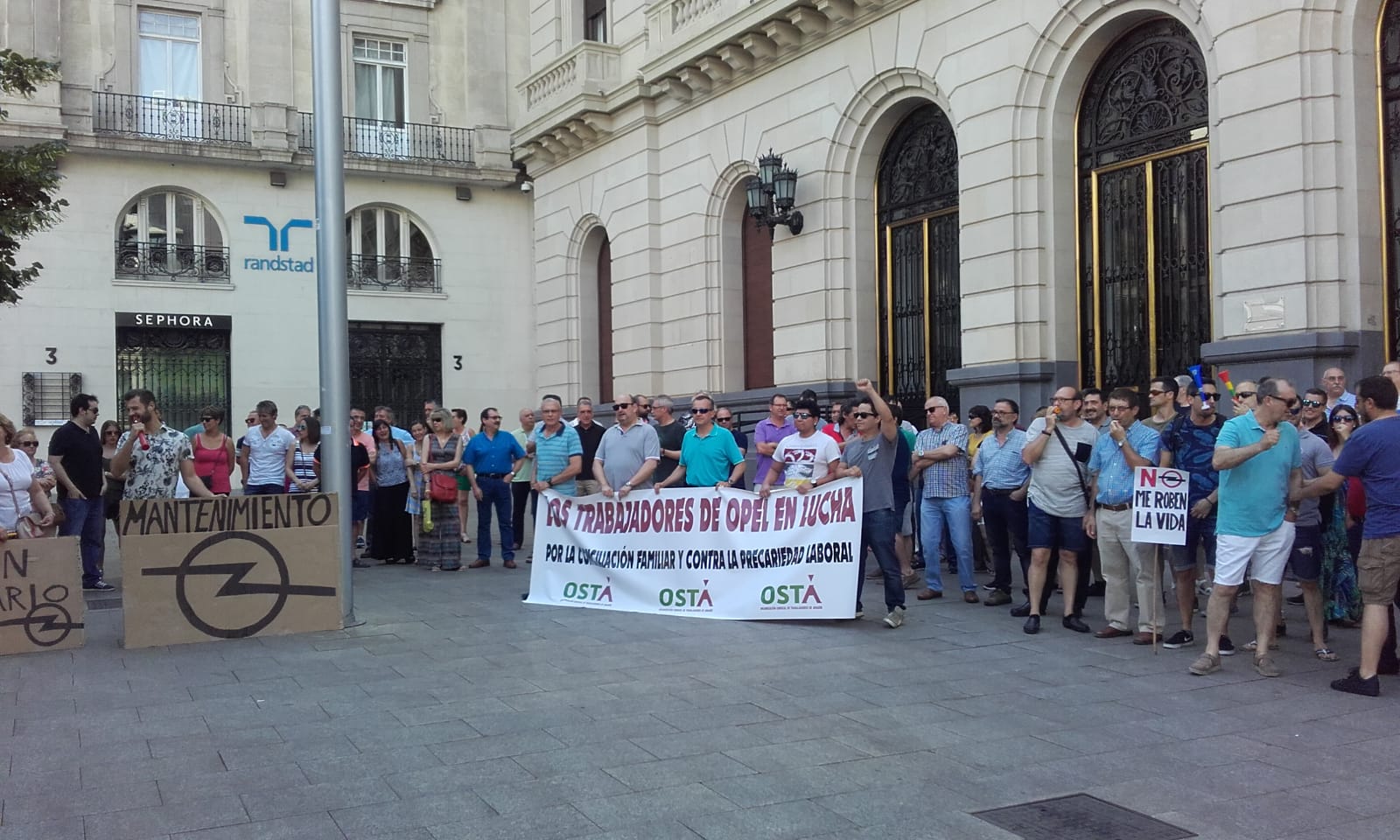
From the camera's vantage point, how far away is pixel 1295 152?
37.3 ft

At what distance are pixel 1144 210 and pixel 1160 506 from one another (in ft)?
20.0

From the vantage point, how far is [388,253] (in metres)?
26.8

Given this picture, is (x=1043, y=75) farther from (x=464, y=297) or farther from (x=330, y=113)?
(x=464, y=297)

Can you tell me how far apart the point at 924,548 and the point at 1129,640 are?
293 cm

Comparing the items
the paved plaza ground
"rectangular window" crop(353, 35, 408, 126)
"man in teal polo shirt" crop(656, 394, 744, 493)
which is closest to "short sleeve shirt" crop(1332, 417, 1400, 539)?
the paved plaza ground

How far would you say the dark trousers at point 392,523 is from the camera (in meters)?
15.3

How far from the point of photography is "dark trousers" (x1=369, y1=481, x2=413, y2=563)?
601 inches


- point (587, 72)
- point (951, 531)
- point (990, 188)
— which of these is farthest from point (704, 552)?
point (587, 72)

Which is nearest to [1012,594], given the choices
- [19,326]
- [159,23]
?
[19,326]

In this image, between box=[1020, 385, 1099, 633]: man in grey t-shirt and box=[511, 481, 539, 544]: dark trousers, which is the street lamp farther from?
box=[1020, 385, 1099, 633]: man in grey t-shirt

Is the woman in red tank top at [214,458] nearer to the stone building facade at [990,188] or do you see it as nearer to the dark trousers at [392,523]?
the dark trousers at [392,523]

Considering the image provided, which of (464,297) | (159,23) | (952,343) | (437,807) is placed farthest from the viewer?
(464,297)

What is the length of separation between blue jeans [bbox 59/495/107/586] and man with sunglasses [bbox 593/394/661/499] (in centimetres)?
558

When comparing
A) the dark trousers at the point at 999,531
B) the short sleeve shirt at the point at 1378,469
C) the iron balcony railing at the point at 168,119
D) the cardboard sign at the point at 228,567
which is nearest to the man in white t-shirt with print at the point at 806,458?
the dark trousers at the point at 999,531
